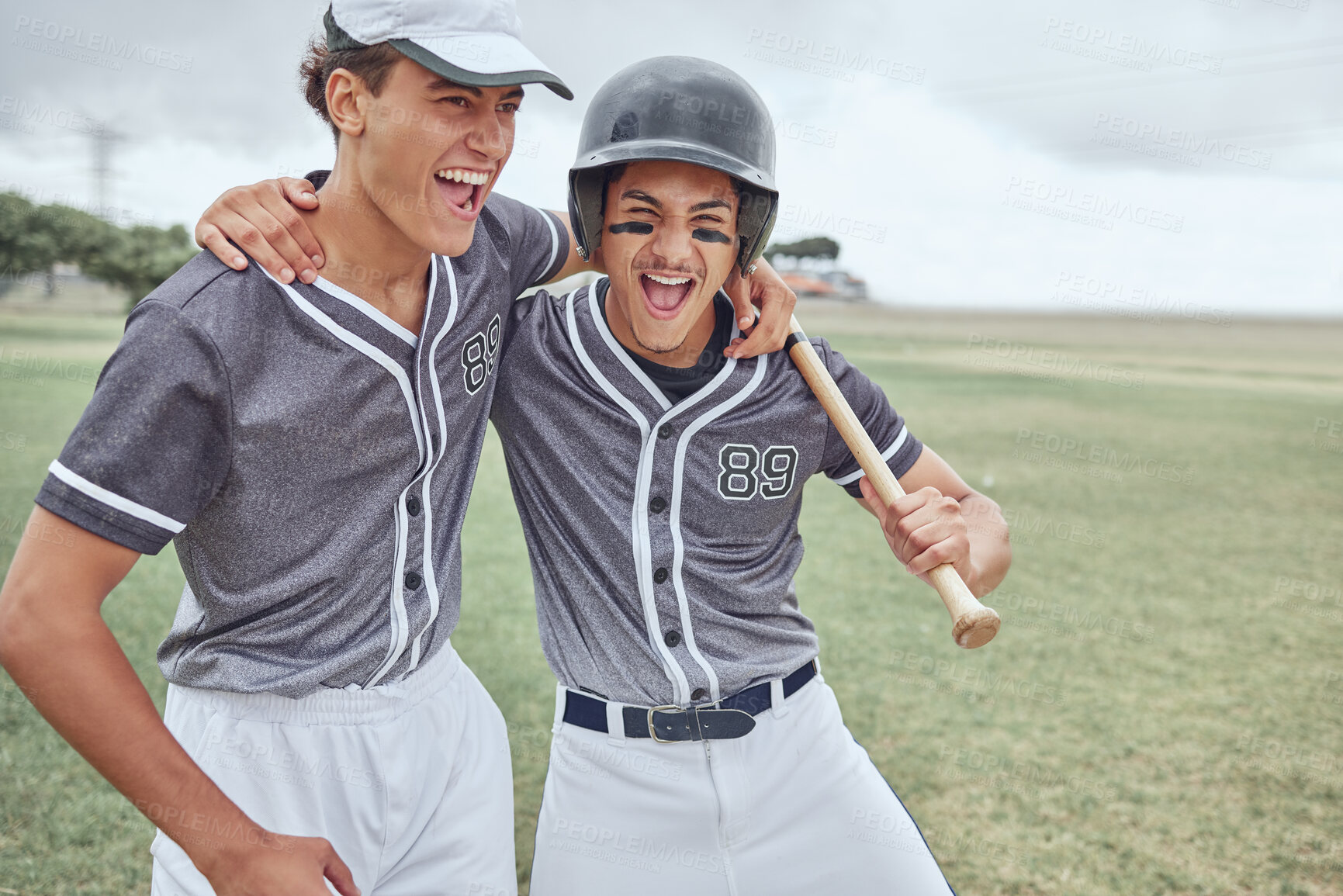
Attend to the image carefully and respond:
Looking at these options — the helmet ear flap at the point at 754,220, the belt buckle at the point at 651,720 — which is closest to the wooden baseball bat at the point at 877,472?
the helmet ear flap at the point at 754,220

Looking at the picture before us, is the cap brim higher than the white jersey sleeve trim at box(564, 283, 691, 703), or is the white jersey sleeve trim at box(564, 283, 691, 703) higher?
the cap brim

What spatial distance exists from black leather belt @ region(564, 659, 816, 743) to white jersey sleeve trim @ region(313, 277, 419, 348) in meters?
1.02

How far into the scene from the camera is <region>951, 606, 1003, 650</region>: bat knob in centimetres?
207

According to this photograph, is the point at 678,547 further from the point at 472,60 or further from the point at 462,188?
the point at 472,60

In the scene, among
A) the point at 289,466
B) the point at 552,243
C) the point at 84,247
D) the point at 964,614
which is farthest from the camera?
the point at 84,247

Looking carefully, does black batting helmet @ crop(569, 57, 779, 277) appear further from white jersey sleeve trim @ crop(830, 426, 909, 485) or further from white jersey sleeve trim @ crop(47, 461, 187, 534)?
white jersey sleeve trim @ crop(47, 461, 187, 534)

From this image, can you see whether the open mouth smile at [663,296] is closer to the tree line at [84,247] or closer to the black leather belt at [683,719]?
the black leather belt at [683,719]

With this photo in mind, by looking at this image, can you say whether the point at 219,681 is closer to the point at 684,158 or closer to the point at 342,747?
the point at 342,747

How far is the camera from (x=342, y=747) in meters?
2.23

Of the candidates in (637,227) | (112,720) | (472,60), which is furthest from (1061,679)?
(112,720)

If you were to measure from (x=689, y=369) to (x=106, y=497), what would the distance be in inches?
55.8

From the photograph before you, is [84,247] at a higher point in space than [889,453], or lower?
lower

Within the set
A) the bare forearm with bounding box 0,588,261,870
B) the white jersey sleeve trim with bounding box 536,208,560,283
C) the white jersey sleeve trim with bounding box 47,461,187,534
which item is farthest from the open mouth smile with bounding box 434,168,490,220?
the bare forearm with bounding box 0,588,261,870

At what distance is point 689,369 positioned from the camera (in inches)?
105
